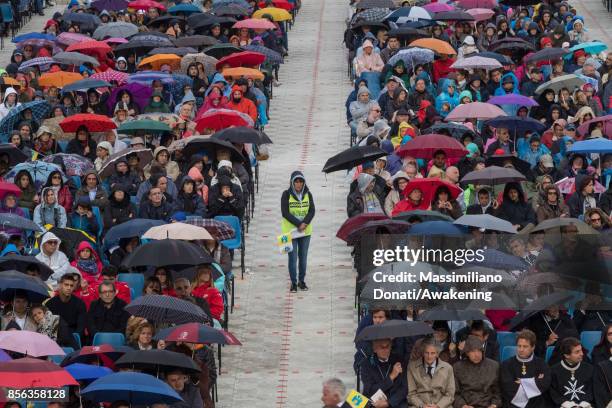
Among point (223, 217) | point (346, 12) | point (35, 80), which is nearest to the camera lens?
point (223, 217)

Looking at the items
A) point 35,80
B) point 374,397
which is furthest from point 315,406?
point 35,80

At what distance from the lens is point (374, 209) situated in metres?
27.8

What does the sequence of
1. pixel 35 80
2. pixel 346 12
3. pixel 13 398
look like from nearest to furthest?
pixel 13 398
pixel 35 80
pixel 346 12

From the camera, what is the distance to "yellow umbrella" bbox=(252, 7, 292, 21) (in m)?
40.9

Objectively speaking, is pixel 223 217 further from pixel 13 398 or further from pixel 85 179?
pixel 13 398

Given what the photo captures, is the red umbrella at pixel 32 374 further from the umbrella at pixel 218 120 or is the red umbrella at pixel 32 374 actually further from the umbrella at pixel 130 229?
the umbrella at pixel 218 120

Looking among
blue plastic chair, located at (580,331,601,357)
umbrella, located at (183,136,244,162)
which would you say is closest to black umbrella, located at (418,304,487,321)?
blue plastic chair, located at (580,331,601,357)

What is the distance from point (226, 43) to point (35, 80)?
383 centimetres

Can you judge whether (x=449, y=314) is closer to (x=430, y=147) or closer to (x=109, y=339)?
(x=109, y=339)

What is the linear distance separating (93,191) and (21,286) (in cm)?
521

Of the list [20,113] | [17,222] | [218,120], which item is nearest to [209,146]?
[218,120]

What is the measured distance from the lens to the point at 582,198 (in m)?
27.6

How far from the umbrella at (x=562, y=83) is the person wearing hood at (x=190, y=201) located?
8077mm

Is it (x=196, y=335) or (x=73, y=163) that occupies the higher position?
(x=196, y=335)
